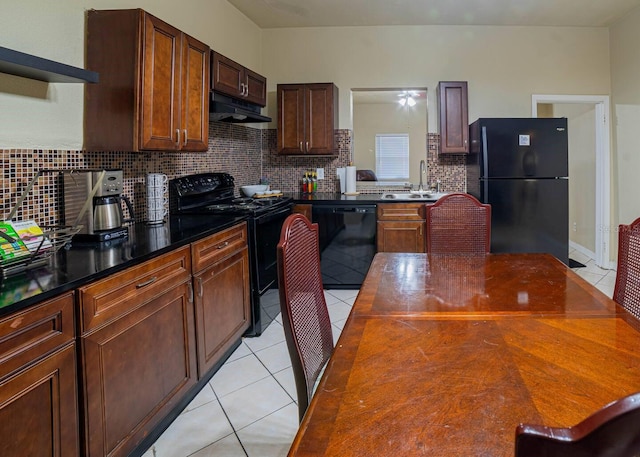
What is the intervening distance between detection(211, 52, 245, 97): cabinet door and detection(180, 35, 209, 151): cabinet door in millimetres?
123

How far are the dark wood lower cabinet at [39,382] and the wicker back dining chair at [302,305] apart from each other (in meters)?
0.69

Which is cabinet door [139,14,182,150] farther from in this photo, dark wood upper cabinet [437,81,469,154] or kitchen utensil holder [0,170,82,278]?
dark wood upper cabinet [437,81,469,154]

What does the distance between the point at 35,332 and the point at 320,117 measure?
3.50 meters

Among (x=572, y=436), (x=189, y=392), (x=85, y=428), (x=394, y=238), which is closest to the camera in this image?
(x=572, y=436)

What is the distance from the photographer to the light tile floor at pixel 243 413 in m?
1.85

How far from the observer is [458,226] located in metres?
2.46

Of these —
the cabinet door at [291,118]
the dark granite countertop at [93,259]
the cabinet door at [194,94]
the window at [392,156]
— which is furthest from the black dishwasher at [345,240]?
the dark granite countertop at [93,259]

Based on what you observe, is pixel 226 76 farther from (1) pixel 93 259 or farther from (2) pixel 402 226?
(2) pixel 402 226

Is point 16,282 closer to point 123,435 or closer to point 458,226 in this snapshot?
point 123,435

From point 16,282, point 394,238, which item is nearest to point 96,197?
point 16,282

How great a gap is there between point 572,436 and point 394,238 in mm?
3677

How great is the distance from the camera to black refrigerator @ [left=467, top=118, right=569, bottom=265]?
4016 millimetres

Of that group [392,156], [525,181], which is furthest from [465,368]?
[392,156]

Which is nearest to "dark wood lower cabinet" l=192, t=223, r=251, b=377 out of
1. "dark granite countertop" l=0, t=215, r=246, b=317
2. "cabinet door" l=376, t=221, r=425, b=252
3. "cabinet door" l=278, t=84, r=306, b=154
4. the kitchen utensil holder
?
"dark granite countertop" l=0, t=215, r=246, b=317
